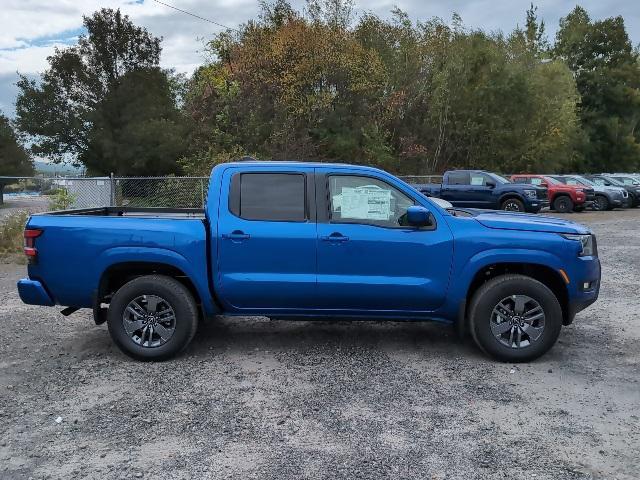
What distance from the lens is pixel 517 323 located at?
207 inches

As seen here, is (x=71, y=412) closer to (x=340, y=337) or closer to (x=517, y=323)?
(x=340, y=337)

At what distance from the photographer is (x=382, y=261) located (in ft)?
17.2

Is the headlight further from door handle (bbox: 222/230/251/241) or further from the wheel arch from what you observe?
door handle (bbox: 222/230/251/241)

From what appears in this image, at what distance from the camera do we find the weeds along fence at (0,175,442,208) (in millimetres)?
13391

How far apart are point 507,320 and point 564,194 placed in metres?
20.6

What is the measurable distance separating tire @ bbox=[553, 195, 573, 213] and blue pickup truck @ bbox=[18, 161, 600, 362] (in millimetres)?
20062

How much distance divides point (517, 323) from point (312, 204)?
7.01 feet

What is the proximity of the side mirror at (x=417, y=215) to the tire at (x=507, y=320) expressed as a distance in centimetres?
83

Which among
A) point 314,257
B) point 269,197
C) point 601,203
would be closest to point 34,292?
point 269,197

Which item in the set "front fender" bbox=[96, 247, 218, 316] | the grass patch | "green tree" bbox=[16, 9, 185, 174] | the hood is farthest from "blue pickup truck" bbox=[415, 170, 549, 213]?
"green tree" bbox=[16, 9, 185, 174]

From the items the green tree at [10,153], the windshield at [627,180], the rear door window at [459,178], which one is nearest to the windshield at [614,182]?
the windshield at [627,180]

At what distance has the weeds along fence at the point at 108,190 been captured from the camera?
1344 cm

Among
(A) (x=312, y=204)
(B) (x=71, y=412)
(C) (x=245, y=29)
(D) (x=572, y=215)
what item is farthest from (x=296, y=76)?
(B) (x=71, y=412)

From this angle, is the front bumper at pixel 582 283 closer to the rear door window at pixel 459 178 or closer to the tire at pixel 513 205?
the tire at pixel 513 205
